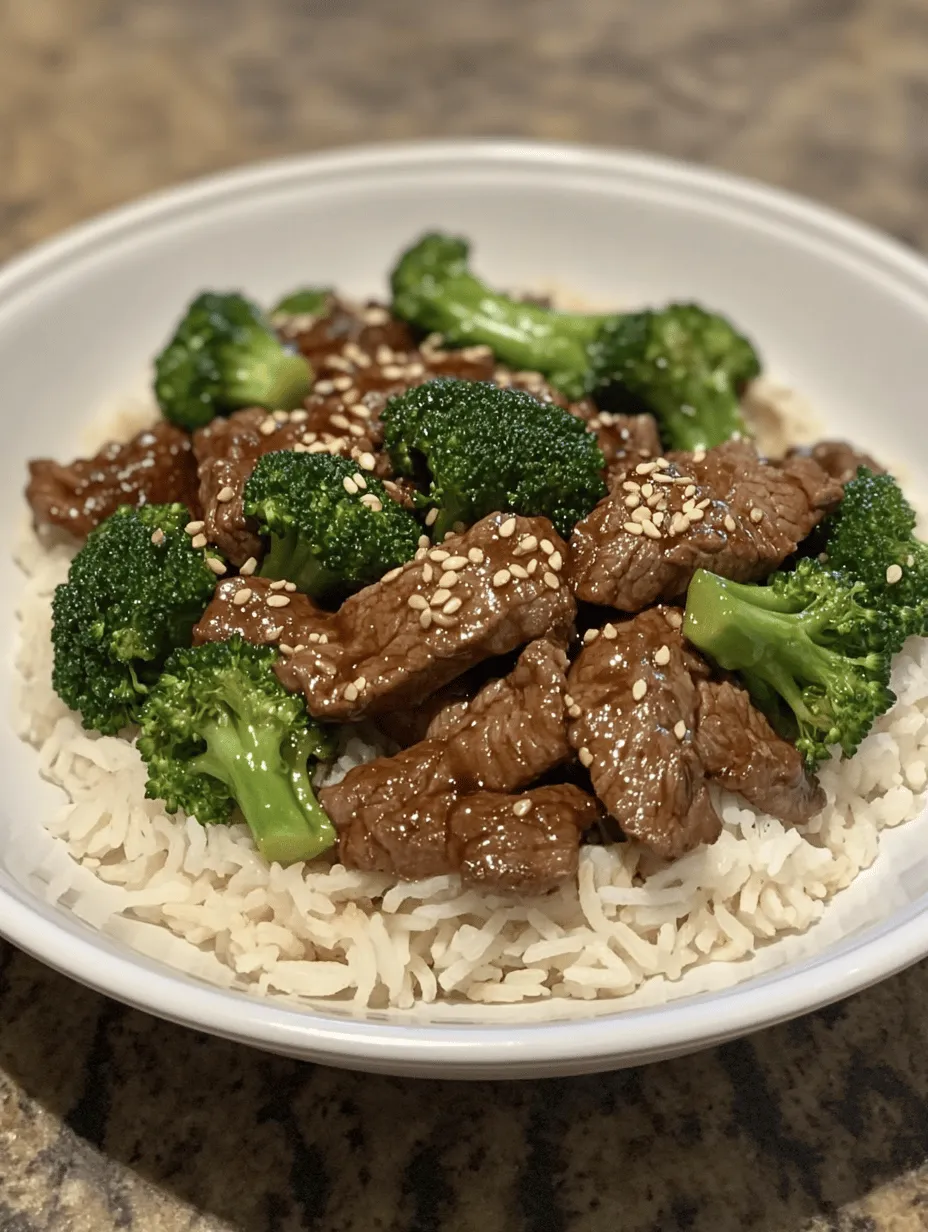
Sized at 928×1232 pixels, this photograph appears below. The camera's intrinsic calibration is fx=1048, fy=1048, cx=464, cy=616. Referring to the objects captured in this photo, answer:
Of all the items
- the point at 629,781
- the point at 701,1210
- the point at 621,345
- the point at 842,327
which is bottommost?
the point at 701,1210

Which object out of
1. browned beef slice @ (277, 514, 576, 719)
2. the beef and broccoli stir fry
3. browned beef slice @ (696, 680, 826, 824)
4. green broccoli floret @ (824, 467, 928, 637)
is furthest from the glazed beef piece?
green broccoli floret @ (824, 467, 928, 637)

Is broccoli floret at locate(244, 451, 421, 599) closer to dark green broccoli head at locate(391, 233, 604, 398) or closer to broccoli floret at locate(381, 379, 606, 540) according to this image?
broccoli floret at locate(381, 379, 606, 540)

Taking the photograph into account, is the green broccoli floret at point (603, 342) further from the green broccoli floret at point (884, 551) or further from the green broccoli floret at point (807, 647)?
the green broccoli floret at point (807, 647)

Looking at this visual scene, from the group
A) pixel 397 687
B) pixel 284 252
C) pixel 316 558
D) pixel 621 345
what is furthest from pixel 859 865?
pixel 284 252

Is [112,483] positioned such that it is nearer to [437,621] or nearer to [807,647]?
[437,621]

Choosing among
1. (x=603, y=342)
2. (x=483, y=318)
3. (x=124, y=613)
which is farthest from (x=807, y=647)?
(x=483, y=318)

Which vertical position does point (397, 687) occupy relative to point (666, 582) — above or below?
below

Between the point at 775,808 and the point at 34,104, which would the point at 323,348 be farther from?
the point at 34,104

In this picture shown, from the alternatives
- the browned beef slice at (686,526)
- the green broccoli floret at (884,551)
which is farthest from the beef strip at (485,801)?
the green broccoli floret at (884,551)
